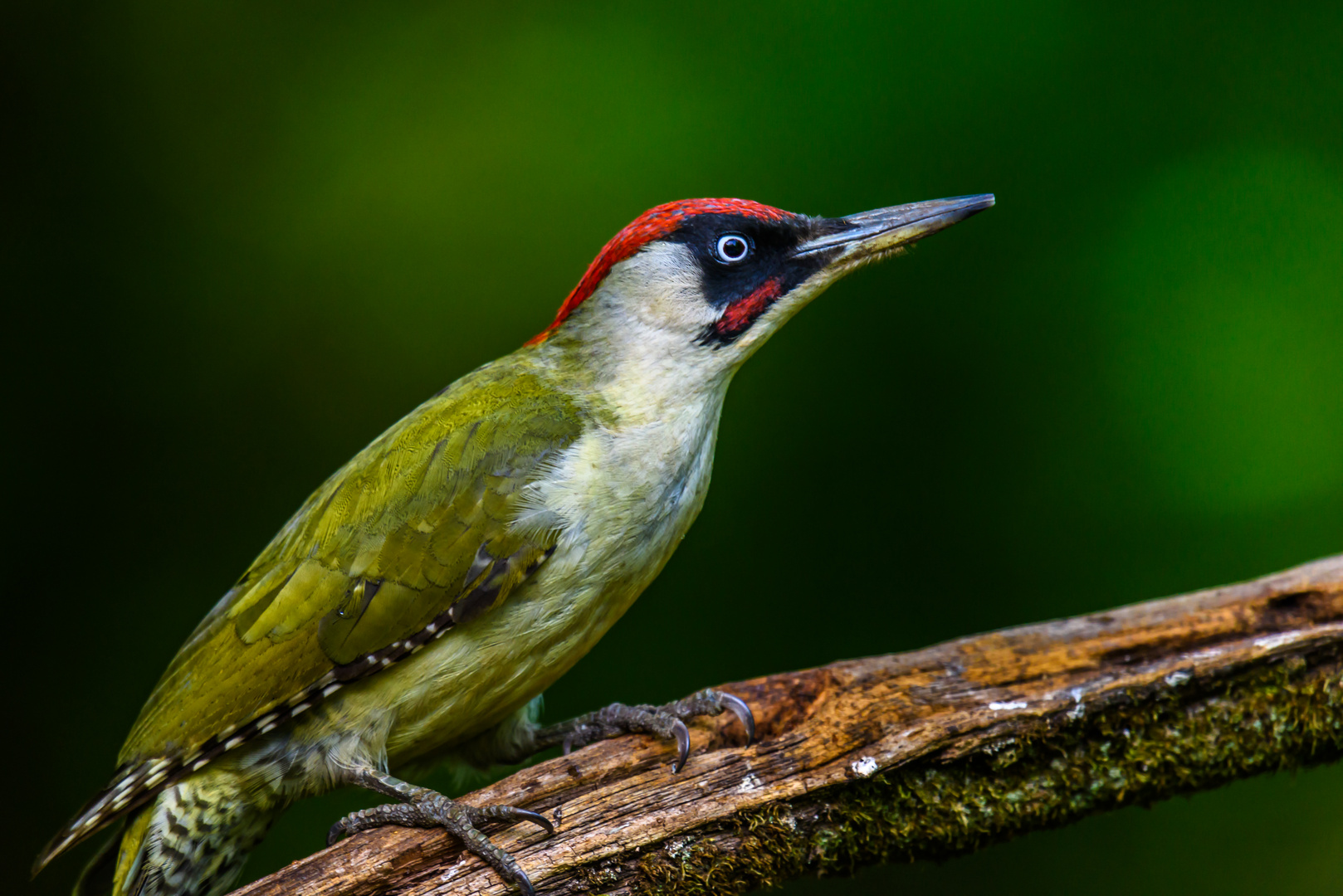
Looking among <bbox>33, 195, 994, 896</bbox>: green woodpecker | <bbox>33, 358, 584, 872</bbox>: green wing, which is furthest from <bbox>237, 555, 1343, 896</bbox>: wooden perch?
<bbox>33, 358, 584, 872</bbox>: green wing

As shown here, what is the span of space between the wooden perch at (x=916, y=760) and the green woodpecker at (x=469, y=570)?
4.9 inches

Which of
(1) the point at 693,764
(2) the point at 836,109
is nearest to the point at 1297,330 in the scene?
(2) the point at 836,109

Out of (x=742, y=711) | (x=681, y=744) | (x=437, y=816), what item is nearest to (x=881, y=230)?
(x=742, y=711)

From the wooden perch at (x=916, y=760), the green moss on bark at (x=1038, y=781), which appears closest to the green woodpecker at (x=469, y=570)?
the wooden perch at (x=916, y=760)

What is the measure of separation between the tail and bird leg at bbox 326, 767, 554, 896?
12.2 inches

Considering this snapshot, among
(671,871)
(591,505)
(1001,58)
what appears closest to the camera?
(671,871)

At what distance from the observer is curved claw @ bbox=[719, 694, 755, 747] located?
2906 millimetres

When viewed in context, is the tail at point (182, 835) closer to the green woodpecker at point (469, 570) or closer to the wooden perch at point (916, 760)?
the green woodpecker at point (469, 570)

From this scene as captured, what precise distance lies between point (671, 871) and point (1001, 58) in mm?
3351

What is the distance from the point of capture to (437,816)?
2.59m

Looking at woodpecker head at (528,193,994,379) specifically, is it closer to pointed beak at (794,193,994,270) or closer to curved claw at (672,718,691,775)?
pointed beak at (794,193,994,270)

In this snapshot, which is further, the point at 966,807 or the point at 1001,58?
the point at 1001,58

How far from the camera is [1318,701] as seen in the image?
2881mm

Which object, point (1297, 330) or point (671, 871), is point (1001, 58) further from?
point (671, 871)
